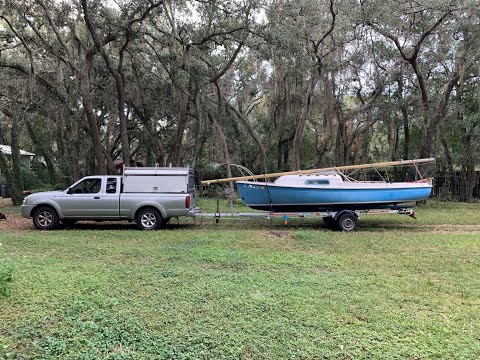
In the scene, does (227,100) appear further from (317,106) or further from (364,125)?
(364,125)

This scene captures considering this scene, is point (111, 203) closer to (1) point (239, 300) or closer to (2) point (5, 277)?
(2) point (5, 277)

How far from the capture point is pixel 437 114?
1759cm

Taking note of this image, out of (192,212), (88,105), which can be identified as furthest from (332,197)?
(88,105)

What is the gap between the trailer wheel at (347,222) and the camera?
11.1 meters

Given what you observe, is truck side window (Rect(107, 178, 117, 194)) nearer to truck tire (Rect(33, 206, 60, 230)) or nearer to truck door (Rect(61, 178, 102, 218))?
truck door (Rect(61, 178, 102, 218))

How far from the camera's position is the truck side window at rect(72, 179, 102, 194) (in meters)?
11.0

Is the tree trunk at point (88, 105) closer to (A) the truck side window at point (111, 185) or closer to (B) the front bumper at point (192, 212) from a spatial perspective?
(A) the truck side window at point (111, 185)

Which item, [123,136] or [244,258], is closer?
[244,258]

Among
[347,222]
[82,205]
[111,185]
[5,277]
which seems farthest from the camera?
[347,222]

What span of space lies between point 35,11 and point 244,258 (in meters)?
12.3

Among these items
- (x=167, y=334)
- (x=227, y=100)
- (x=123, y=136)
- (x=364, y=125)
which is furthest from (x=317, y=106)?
(x=167, y=334)

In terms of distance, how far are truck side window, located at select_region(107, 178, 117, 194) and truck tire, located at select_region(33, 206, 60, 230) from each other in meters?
1.54

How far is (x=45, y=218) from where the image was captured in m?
10.9

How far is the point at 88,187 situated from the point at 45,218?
4.55 feet
